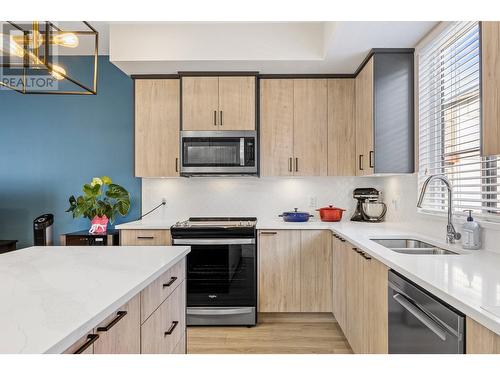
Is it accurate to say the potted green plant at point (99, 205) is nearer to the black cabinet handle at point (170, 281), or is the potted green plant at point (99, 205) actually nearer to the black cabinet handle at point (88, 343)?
the black cabinet handle at point (170, 281)

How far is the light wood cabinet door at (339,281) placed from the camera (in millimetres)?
2740

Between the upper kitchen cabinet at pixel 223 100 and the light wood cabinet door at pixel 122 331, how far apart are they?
7.82ft

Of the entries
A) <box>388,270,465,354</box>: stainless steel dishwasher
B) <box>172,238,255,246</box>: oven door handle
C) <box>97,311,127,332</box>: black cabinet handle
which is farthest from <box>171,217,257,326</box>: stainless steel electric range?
<box>97,311,127,332</box>: black cabinet handle

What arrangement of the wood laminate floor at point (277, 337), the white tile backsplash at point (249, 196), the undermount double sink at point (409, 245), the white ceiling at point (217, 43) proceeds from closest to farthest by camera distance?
1. the undermount double sink at point (409, 245)
2. the wood laminate floor at point (277, 337)
3. the white ceiling at point (217, 43)
4. the white tile backsplash at point (249, 196)

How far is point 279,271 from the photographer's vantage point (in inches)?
126

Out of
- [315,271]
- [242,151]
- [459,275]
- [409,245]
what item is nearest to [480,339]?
[459,275]

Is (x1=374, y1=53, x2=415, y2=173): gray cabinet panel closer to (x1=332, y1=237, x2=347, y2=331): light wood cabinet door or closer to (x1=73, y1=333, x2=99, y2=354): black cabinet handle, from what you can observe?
(x1=332, y1=237, x2=347, y2=331): light wood cabinet door

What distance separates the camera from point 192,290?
3.12 metres

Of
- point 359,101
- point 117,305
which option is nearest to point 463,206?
point 359,101

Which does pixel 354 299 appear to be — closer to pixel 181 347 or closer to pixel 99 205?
pixel 181 347

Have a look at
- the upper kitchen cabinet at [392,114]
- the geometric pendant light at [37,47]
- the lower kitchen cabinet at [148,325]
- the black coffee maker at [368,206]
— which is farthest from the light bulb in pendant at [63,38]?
the black coffee maker at [368,206]
